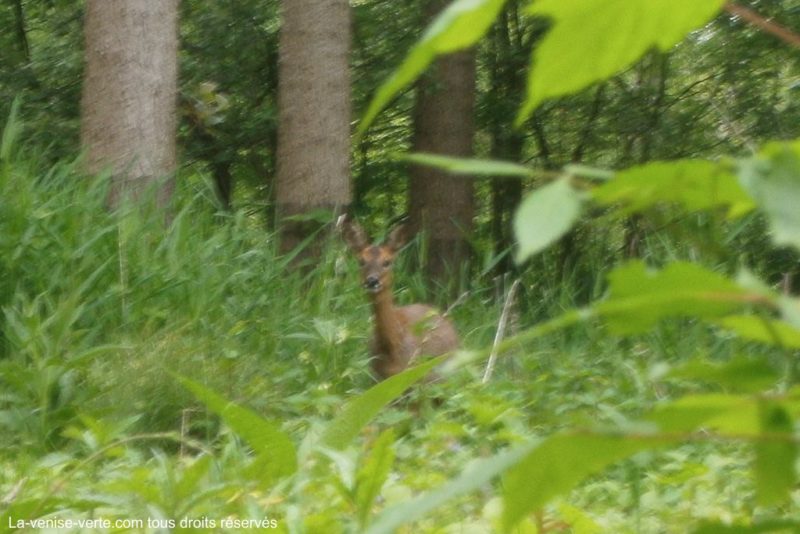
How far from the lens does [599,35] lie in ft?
3.39

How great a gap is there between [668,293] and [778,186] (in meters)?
0.09

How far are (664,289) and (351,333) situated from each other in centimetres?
733

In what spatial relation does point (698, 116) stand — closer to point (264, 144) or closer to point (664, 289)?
point (264, 144)

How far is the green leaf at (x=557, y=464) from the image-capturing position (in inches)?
37.8

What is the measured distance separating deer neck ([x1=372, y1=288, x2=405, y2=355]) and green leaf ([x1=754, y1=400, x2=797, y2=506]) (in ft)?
22.9

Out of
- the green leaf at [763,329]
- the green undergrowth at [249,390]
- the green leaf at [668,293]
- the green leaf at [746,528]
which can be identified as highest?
the green leaf at [668,293]

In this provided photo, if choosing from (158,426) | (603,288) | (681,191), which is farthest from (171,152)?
(681,191)

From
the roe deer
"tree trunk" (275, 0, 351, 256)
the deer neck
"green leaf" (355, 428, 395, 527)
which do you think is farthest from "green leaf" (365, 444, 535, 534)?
"tree trunk" (275, 0, 351, 256)

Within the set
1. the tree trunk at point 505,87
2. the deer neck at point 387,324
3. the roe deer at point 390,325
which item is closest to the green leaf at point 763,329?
the roe deer at point 390,325

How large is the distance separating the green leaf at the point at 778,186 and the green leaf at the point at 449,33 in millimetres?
190

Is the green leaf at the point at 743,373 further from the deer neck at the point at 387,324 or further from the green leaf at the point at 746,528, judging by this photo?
the deer neck at the point at 387,324

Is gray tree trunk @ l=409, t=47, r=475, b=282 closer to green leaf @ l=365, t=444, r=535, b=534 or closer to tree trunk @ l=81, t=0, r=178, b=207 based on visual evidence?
tree trunk @ l=81, t=0, r=178, b=207

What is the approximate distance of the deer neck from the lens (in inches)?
317

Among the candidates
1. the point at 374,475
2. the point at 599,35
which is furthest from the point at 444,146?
the point at 599,35
